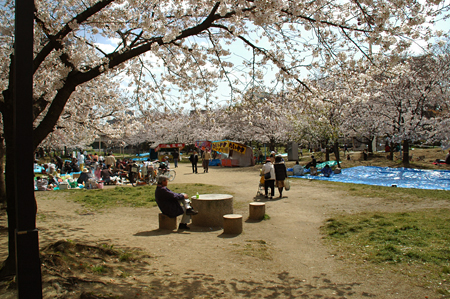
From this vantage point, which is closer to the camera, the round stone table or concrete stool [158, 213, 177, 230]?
concrete stool [158, 213, 177, 230]

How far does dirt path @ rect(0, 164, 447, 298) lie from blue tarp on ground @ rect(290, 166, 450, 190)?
624cm

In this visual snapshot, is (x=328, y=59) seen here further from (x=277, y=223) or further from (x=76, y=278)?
(x=76, y=278)

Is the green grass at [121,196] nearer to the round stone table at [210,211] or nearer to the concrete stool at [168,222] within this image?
the round stone table at [210,211]

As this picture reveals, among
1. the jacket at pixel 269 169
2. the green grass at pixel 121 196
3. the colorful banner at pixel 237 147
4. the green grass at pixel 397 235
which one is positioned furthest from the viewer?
the colorful banner at pixel 237 147

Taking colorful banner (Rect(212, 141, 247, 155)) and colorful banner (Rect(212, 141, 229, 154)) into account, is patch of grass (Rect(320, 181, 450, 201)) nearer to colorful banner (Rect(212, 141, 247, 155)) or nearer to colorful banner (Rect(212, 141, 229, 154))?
colorful banner (Rect(212, 141, 247, 155))

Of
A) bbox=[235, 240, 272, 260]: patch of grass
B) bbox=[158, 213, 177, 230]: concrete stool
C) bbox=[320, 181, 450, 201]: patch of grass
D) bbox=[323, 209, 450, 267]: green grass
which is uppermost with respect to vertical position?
bbox=[158, 213, 177, 230]: concrete stool

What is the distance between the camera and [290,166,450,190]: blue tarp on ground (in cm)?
1620

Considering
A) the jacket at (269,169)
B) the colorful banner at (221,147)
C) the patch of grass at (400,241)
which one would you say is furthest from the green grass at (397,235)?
the colorful banner at (221,147)

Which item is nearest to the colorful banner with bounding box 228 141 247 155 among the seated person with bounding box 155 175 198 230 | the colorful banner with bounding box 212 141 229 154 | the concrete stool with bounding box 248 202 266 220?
the colorful banner with bounding box 212 141 229 154

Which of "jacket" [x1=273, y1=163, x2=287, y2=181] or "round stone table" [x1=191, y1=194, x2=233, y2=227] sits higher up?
"jacket" [x1=273, y1=163, x2=287, y2=181]

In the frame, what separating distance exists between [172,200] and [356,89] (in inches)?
187

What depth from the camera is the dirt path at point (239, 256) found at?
445 centimetres

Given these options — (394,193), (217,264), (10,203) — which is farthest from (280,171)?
(10,203)

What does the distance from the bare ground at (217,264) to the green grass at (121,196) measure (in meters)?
1.62
